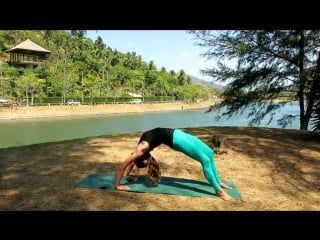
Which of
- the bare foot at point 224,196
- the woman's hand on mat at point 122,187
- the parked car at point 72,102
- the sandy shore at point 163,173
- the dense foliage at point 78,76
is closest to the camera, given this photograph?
the sandy shore at point 163,173

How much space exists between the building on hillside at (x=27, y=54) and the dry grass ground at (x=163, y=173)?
39.4 metres

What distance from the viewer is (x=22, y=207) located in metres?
3.65

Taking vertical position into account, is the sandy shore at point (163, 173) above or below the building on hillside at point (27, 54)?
below

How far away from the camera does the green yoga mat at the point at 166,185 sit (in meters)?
4.35

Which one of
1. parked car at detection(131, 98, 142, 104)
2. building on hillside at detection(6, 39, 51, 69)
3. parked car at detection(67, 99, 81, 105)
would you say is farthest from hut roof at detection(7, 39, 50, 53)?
parked car at detection(131, 98, 142, 104)

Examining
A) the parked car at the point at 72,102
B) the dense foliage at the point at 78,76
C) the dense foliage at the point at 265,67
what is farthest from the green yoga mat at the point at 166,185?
the parked car at the point at 72,102

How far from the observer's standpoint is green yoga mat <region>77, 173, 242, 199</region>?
4.35 metres

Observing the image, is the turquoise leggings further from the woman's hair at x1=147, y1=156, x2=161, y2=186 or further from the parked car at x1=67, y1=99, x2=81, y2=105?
the parked car at x1=67, y1=99, x2=81, y2=105

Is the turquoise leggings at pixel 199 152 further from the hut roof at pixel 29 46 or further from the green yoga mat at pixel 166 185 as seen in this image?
the hut roof at pixel 29 46

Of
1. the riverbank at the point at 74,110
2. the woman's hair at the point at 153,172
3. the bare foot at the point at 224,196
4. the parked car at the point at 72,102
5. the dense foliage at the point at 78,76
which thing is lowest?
the riverbank at the point at 74,110

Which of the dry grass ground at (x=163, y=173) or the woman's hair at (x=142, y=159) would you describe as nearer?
the dry grass ground at (x=163, y=173)
